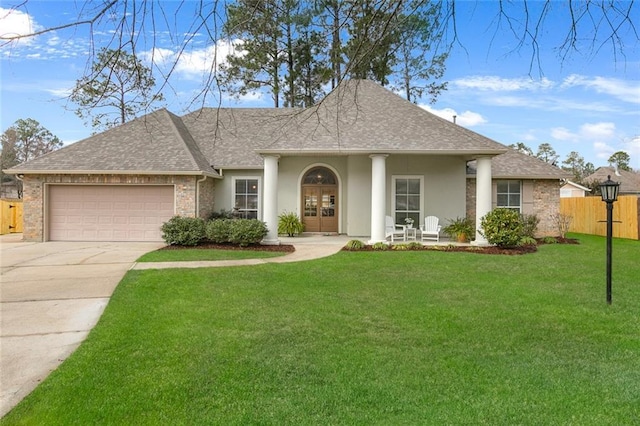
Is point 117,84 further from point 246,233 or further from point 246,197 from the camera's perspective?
point 246,197

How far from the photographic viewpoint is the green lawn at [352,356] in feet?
11.7

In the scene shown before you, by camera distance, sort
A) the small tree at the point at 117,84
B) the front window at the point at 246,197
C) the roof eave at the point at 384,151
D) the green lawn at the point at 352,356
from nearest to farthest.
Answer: the small tree at the point at 117,84
the green lawn at the point at 352,356
the roof eave at the point at 384,151
the front window at the point at 246,197

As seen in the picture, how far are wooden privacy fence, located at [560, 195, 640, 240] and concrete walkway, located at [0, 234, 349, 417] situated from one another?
44.0ft

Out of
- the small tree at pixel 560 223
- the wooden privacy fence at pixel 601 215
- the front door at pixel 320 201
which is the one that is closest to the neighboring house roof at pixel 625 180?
the wooden privacy fence at pixel 601 215

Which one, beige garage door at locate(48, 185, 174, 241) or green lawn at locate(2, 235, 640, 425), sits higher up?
beige garage door at locate(48, 185, 174, 241)

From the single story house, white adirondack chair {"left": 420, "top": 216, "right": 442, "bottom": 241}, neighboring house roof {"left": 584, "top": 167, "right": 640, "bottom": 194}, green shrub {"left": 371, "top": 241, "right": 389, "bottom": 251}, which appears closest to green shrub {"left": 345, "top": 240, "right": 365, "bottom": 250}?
green shrub {"left": 371, "top": 241, "right": 389, "bottom": 251}

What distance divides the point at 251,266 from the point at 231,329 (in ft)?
16.0

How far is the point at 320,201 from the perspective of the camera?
17.7 metres

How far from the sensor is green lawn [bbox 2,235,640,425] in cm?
356

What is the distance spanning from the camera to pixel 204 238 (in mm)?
14836

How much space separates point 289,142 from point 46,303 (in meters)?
9.38

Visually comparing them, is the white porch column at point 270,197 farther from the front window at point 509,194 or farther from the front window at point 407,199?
the front window at point 509,194

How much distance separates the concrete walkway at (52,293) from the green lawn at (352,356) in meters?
0.30

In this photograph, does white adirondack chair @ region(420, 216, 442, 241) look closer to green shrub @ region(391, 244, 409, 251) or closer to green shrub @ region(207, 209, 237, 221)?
green shrub @ region(391, 244, 409, 251)
